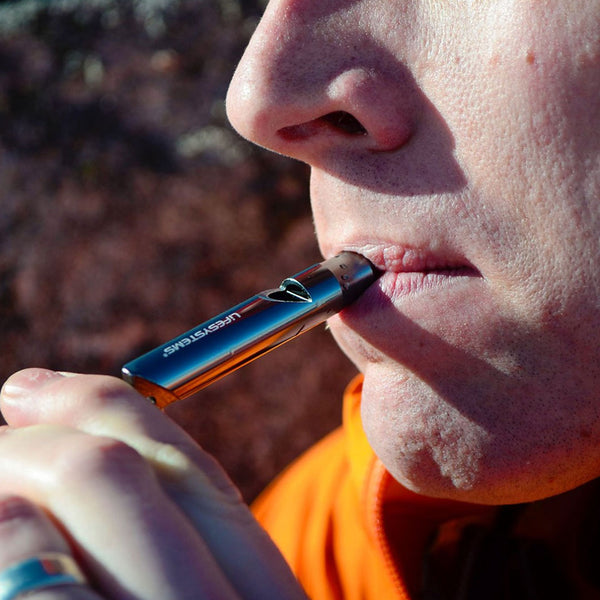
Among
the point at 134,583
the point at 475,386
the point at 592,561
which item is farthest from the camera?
the point at 592,561

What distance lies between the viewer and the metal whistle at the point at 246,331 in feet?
2.00

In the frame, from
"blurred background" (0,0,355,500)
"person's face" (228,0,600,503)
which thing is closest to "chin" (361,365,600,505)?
"person's face" (228,0,600,503)

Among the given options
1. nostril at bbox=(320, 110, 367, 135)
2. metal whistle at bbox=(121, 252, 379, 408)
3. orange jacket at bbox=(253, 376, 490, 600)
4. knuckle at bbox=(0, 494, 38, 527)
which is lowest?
orange jacket at bbox=(253, 376, 490, 600)

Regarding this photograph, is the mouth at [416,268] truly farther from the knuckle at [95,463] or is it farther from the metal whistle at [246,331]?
the knuckle at [95,463]

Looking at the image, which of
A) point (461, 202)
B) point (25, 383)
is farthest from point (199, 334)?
point (461, 202)

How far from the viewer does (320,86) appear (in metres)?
0.64

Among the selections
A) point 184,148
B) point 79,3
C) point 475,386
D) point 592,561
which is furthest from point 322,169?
point 79,3

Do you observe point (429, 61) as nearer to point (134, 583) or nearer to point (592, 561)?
point (134, 583)

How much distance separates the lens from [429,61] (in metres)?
0.61

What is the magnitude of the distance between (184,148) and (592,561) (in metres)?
1.31

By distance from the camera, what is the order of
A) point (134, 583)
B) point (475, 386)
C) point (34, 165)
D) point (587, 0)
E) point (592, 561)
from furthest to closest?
point (34, 165) < point (592, 561) < point (475, 386) < point (587, 0) < point (134, 583)

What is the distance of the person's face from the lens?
57 centimetres

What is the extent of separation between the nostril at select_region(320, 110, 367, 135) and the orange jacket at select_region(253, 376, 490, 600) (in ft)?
1.59

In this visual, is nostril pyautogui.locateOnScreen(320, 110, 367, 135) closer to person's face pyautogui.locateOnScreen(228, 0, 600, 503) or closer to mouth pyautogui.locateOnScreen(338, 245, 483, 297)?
person's face pyautogui.locateOnScreen(228, 0, 600, 503)
